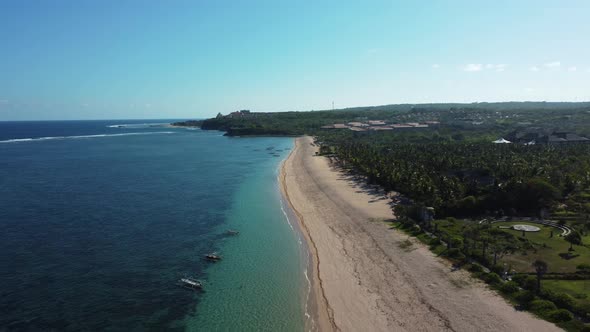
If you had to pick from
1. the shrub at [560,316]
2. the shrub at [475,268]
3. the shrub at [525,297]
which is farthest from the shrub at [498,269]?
the shrub at [560,316]

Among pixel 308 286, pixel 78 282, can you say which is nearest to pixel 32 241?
pixel 78 282

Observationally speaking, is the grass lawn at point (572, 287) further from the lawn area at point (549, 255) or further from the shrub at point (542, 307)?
the shrub at point (542, 307)

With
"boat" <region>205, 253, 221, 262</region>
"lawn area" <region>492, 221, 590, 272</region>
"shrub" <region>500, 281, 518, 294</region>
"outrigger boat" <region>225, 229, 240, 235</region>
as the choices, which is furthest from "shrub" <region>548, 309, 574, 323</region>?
"outrigger boat" <region>225, 229, 240, 235</region>

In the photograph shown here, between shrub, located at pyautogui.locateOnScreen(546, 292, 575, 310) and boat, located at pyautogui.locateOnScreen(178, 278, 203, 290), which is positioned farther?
boat, located at pyautogui.locateOnScreen(178, 278, 203, 290)

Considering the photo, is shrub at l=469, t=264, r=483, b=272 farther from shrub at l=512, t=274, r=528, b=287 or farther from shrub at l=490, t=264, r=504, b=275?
shrub at l=512, t=274, r=528, b=287

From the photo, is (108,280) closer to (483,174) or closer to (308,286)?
(308,286)

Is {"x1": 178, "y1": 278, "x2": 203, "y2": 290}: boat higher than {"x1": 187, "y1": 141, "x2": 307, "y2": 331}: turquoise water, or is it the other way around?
{"x1": 178, "y1": 278, "x2": 203, "y2": 290}: boat

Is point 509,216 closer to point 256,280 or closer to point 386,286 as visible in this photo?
point 386,286
